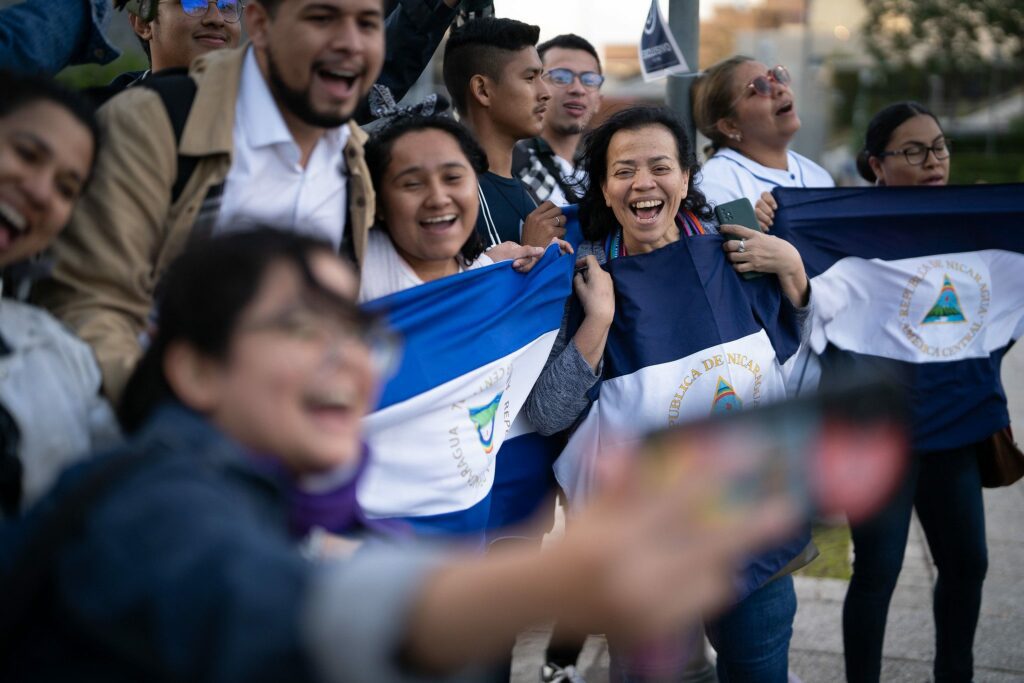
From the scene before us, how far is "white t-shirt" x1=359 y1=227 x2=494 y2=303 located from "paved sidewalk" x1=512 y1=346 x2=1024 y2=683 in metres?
2.17

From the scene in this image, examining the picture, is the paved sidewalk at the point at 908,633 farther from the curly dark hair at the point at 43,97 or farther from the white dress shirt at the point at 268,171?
the curly dark hair at the point at 43,97

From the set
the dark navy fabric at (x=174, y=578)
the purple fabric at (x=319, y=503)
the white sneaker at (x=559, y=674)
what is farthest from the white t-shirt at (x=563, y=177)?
the dark navy fabric at (x=174, y=578)

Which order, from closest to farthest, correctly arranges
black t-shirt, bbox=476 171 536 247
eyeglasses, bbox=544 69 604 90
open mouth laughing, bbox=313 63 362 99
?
open mouth laughing, bbox=313 63 362 99 < black t-shirt, bbox=476 171 536 247 < eyeglasses, bbox=544 69 604 90

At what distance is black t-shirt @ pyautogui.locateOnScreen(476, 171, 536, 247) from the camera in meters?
3.50

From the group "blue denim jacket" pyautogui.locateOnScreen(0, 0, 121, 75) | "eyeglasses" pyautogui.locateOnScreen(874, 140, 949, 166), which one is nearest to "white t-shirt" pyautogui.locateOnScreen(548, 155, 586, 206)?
"eyeglasses" pyautogui.locateOnScreen(874, 140, 949, 166)

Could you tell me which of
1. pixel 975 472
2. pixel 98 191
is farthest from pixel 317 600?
pixel 975 472

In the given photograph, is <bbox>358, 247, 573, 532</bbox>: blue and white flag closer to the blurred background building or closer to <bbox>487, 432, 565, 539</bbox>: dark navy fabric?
<bbox>487, 432, 565, 539</bbox>: dark navy fabric

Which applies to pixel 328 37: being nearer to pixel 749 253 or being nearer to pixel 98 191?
pixel 98 191

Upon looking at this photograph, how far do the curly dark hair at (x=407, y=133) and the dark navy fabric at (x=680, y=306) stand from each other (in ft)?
1.40

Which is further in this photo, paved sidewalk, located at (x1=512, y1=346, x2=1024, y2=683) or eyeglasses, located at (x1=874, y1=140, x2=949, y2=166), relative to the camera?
paved sidewalk, located at (x1=512, y1=346, x2=1024, y2=683)

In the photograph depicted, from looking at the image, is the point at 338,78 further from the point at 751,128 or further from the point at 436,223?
the point at 751,128

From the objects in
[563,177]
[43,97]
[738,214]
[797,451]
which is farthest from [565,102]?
[797,451]

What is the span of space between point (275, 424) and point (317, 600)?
0.35 metres

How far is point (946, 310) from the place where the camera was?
144 inches
